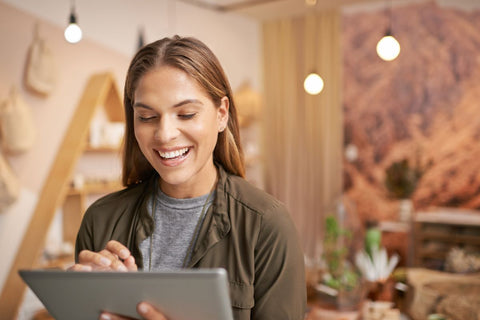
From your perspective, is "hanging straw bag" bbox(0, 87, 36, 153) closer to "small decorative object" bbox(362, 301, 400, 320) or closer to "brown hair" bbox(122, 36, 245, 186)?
"brown hair" bbox(122, 36, 245, 186)

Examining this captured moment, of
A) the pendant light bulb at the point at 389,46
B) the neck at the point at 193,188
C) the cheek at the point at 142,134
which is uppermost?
the pendant light bulb at the point at 389,46

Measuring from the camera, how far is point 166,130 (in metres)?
1.04

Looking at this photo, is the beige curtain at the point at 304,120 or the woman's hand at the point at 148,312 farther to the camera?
the beige curtain at the point at 304,120

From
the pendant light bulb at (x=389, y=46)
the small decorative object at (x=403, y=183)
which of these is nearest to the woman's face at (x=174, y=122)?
the pendant light bulb at (x=389, y=46)

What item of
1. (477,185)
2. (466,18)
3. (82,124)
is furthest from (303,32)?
(82,124)

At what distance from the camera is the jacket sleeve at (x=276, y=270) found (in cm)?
110

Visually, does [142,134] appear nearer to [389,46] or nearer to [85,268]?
[85,268]

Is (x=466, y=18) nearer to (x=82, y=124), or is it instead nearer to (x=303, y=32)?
(x=303, y=32)

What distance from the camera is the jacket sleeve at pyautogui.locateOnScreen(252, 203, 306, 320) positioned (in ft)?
3.61

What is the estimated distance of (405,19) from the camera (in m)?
5.43

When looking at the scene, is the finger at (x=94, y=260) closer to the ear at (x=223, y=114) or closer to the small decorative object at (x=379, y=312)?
the ear at (x=223, y=114)

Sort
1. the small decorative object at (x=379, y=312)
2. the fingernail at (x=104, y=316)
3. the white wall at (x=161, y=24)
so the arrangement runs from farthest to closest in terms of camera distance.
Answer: the white wall at (x=161, y=24), the small decorative object at (x=379, y=312), the fingernail at (x=104, y=316)

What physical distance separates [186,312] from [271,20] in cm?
552

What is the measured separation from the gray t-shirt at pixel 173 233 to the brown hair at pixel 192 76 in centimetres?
14
